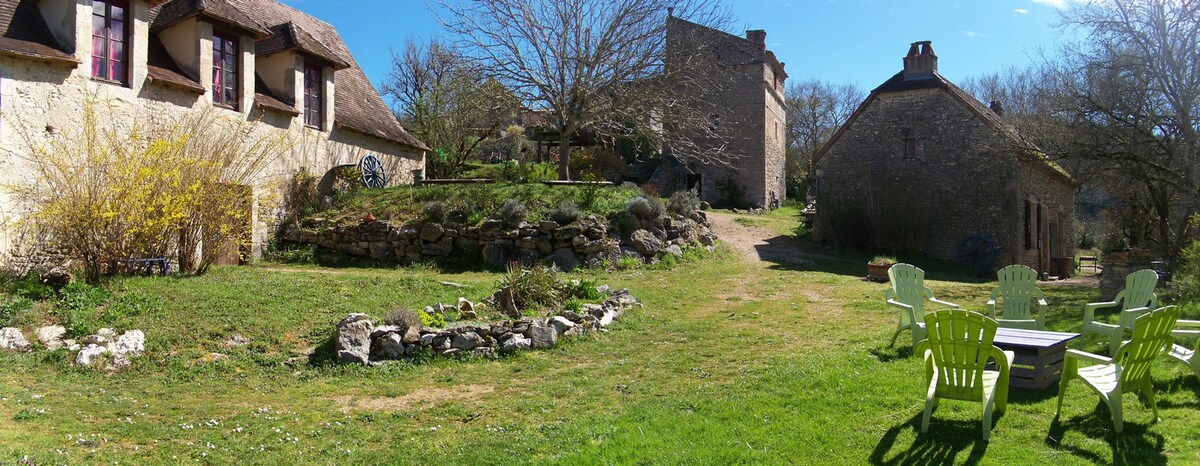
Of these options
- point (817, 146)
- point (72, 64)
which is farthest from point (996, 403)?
point (817, 146)

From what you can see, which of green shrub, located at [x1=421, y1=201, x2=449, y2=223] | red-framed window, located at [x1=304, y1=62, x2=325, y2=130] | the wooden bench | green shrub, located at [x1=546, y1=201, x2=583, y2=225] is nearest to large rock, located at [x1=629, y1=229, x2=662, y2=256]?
green shrub, located at [x1=546, y1=201, x2=583, y2=225]

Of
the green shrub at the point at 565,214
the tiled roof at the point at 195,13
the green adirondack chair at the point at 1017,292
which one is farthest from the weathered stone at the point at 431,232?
the green adirondack chair at the point at 1017,292

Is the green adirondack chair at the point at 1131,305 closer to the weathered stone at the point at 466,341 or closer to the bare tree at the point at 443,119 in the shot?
the weathered stone at the point at 466,341

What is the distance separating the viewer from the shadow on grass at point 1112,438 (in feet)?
14.8

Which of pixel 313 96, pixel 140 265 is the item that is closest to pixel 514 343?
pixel 140 265

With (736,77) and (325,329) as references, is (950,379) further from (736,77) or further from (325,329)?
(736,77)

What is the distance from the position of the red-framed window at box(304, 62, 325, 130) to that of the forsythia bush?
4.62 metres

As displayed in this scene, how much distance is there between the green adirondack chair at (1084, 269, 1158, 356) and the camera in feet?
22.3

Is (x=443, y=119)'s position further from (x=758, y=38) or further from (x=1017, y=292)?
(x=1017, y=292)

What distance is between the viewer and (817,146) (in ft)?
149

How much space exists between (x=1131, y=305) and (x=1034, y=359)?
2899mm

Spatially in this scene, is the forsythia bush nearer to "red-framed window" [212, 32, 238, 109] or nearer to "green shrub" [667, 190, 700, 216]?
"red-framed window" [212, 32, 238, 109]

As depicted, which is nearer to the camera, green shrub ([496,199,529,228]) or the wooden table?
the wooden table

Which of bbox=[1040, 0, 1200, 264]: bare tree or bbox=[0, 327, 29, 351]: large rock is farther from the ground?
bbox=[1040, 0, 1200, 264]: bare tree
